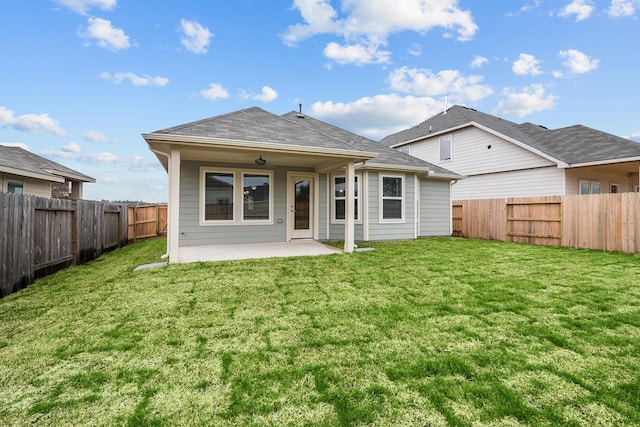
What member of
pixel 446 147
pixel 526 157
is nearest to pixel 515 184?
pixel 526 157

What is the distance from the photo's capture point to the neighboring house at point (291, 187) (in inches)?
279

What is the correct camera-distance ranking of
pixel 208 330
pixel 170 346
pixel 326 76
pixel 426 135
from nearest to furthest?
pixel 170 346, pixel 208 330, pixel 326 76, pixel 426 135

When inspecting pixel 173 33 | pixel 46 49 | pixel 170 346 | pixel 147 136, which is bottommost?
pixel 170 346

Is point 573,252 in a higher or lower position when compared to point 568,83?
lower

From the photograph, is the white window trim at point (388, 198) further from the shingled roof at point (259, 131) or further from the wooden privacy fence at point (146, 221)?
the wooden privacy fence at point (146, 221)

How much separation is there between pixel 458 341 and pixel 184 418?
2336 millimetres

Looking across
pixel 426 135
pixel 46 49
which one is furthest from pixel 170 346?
pixel 426 135

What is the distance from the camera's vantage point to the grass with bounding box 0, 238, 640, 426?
182 cm

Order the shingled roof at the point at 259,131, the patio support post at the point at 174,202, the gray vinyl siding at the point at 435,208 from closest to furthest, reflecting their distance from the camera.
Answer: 1. the patio support post at the point at 174,202
2. the shingled roof at the point at 259,131
3. the gray vinyl siding at the point at 435,208

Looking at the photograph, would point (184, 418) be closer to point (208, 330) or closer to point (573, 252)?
point (208, 330)

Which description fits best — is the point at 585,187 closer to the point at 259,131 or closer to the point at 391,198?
the point at 391,198

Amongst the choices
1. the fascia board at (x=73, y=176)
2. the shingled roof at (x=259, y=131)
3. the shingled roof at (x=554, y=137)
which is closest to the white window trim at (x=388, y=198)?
the shingled roof at (x=259, y=131)

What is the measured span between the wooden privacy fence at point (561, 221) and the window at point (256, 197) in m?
7.77

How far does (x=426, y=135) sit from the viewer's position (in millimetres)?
16375
